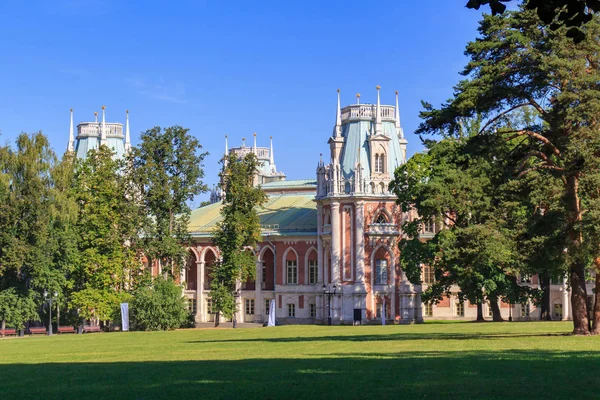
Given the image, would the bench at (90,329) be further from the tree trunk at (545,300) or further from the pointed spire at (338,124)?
the tree trunk at (545,300)

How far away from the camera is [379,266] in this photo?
261 ft

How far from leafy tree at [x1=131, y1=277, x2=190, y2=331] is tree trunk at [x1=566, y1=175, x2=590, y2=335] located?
33.4 metres

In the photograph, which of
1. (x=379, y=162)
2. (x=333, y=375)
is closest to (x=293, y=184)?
(x=379, y=162)

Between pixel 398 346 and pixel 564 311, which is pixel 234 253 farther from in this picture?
pixel 398 346

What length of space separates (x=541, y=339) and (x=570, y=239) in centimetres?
389

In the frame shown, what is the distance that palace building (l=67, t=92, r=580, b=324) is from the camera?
7875cm

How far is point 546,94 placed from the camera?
36.5 meters

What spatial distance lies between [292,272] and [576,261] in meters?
51.7

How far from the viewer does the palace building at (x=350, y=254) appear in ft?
258

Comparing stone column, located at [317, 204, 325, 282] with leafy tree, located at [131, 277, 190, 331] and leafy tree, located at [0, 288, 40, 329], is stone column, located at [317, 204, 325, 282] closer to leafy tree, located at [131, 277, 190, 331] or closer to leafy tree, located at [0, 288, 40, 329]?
leafy tree, located at [131, 277, 190, 331]

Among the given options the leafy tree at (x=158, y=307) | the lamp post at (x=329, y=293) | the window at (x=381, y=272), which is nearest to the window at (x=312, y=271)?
the lamp post at (x=329, y=293)

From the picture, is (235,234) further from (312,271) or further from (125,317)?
(312,271)

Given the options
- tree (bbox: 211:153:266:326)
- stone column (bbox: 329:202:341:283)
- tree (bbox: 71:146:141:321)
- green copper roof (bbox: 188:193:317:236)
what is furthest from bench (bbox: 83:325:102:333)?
stone column (bbox: 329:202:341:283)

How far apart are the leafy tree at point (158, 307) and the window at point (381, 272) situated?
63.1ft
